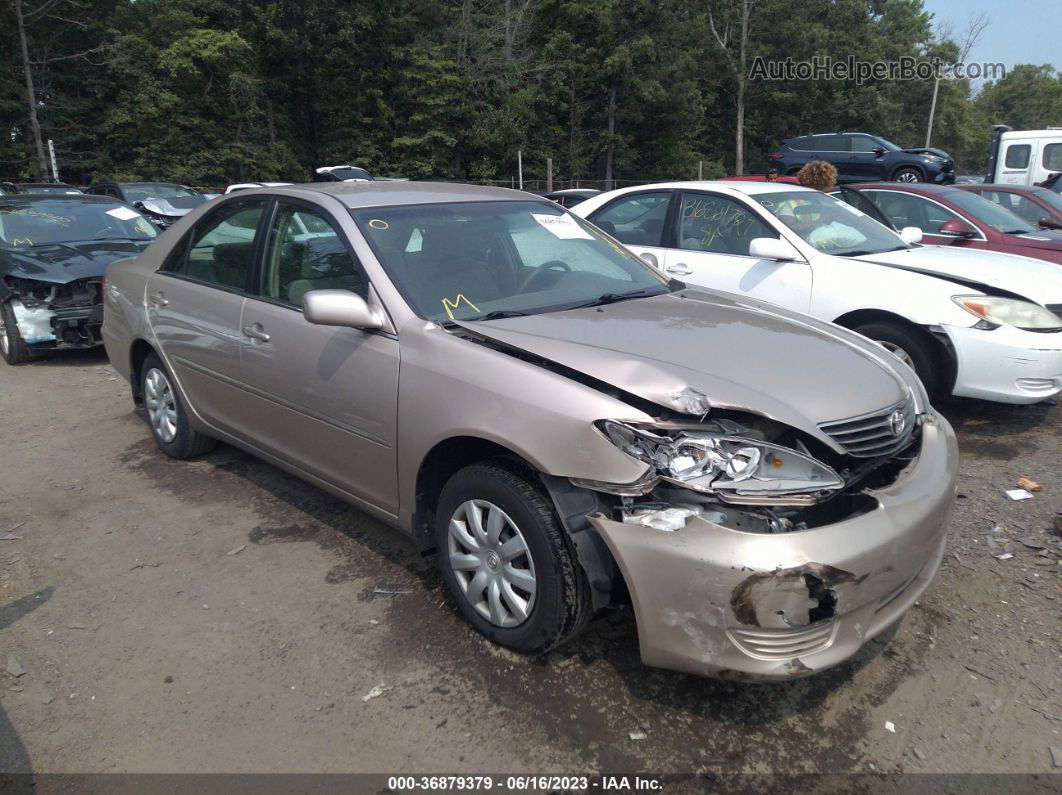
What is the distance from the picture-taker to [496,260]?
3602mm

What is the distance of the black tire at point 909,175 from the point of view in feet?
74.4

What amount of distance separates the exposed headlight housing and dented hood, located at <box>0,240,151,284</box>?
23.8ft

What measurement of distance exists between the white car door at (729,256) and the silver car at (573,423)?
1815 mm

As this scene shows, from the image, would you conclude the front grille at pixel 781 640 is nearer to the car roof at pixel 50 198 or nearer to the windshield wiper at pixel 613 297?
the windshield wiper at pixel 613 297

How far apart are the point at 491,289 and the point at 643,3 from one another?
116ft

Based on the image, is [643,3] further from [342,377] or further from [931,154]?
[342,377]

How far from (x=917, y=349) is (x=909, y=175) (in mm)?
20844

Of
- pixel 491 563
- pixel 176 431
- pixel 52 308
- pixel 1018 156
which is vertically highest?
pixel 1018 156

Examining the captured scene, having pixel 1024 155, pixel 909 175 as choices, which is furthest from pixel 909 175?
pixel 1024 155

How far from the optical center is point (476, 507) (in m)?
2.83

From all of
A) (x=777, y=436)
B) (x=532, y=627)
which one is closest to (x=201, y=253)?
(x=532, y=627)

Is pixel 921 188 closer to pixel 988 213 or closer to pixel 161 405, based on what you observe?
pixel 988 213

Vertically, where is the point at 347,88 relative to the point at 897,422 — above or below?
above

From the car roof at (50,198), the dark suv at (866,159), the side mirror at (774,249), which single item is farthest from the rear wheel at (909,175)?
the car roof at (50,198)
